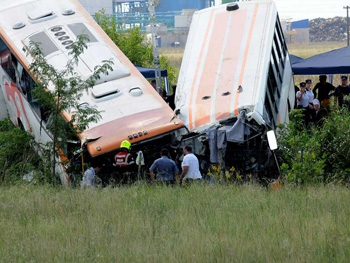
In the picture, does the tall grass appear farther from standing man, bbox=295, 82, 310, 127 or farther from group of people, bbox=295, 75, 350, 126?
standing man, bbox=295, 82, 310, 127

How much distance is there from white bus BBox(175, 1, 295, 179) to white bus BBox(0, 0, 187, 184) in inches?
25.9

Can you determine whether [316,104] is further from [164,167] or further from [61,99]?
[61,99]

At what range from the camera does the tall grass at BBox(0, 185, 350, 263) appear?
34.2ft

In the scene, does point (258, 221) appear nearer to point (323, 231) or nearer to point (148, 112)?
point (323, 231)

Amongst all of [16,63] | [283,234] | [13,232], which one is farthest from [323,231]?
[16,63]

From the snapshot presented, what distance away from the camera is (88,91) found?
63.0 feet

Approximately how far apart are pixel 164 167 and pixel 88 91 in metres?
2.73

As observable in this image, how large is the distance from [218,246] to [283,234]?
102cm

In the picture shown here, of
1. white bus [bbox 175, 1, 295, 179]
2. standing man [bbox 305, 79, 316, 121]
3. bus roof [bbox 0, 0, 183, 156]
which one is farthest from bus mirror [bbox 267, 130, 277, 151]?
standing man [bbox 305, 79, 316, 121]

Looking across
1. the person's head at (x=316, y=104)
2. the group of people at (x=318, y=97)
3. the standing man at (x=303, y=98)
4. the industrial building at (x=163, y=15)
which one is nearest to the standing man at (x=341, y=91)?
the group of people at (x=318, y=97)

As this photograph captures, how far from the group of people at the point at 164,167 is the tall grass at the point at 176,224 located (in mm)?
1549

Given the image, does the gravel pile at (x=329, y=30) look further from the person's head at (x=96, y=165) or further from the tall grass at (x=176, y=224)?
the tall grass at (x=176, y=224)

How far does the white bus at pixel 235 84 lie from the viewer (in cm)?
1805

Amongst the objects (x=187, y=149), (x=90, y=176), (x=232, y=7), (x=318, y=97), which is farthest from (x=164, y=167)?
(x=318, y=97)
